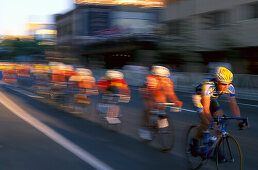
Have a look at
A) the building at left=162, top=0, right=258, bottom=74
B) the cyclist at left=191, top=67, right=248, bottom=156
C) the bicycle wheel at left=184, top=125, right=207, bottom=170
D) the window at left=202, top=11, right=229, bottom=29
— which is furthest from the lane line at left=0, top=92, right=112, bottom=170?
the window at left=202, top=11, right=229, bottom=29

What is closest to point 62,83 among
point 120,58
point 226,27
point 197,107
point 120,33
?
point 197,107

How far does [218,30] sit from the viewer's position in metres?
31.3

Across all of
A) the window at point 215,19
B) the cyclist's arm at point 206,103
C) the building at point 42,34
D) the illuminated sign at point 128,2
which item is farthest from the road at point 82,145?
the illuminated sign at point 128,2

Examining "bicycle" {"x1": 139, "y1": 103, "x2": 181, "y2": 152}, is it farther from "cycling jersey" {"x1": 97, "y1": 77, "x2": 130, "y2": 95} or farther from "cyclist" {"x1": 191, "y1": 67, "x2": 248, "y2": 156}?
"cycling jersey" {"x1": 97, "y1": 77, "x2": 130, "y2": 95}

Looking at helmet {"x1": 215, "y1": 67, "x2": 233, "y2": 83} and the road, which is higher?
helmet {"x1": 215, "y1": 67, "x2": 233, "y2": 83}

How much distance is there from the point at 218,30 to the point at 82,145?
25.3 m

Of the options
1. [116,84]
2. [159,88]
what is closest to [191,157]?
[159,88]

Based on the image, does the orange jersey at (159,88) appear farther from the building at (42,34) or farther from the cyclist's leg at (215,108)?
the building at (42,34)

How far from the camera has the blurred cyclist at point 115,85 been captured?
9617 mm

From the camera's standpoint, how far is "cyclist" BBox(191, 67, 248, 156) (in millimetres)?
5246

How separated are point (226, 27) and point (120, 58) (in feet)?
92.2

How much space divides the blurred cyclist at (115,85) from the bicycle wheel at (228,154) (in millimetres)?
4475

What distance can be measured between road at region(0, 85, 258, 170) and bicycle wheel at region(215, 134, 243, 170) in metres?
0.85

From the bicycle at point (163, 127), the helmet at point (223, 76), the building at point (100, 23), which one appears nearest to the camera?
the helmet at point (223, 76)
